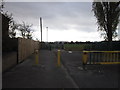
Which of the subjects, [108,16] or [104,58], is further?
[108,16]

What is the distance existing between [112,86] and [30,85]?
10.0 feet

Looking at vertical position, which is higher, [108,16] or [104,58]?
[108,16]

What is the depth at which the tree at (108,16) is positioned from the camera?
76.0ft

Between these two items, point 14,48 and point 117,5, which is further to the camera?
point 117,5

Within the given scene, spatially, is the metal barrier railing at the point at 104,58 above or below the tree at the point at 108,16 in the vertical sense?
below

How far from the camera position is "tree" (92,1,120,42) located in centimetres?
2316

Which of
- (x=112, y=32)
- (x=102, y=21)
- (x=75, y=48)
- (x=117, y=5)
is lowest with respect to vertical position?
(x=75, y=48)

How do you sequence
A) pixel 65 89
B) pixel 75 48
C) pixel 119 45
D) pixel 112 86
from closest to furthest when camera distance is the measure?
pixel 65 89 < pixel 112 86 < pixel 119 45 < pixel 75 48

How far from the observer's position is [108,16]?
23.3 meters

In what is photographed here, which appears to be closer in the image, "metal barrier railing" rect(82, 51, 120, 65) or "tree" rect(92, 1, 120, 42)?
"metal barrier railing" rect(82, 51, 120, 65)

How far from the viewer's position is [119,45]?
64.7 ft

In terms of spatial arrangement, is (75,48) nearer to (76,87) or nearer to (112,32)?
(112,32)

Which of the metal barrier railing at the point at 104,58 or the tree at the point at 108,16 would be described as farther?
the tree at the point at 108,16

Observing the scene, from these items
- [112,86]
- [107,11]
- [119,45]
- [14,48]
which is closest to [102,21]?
[107,11]
